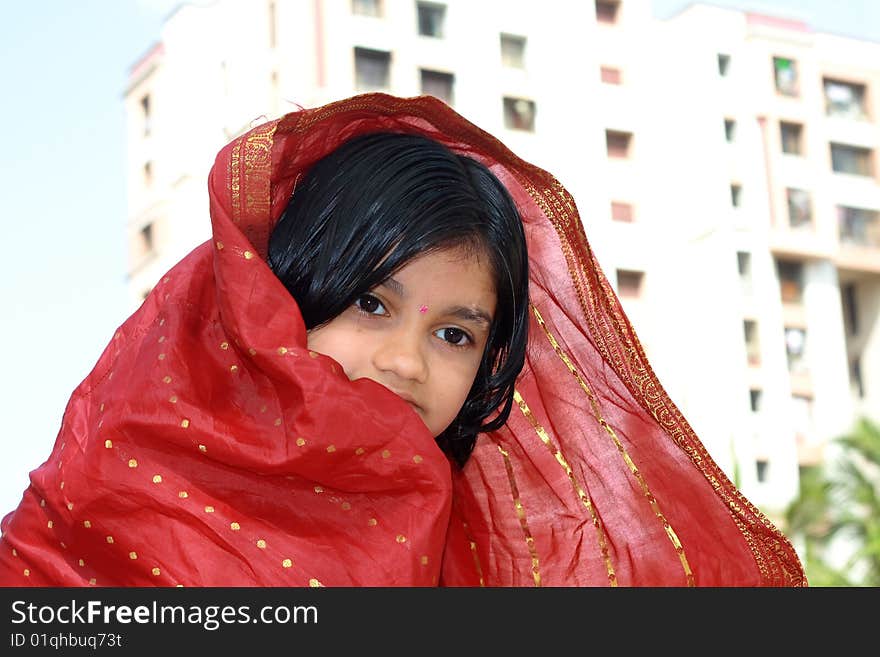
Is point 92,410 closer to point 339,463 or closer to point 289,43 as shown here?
point 339,463

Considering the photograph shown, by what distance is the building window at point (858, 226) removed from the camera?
664 inches

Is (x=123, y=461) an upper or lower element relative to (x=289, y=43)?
lower

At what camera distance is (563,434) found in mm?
1124

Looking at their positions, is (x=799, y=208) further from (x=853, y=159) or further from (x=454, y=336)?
(x=454, y=336)

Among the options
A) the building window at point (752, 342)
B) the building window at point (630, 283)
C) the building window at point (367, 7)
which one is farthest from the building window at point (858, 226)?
the building window at point (367, 7)

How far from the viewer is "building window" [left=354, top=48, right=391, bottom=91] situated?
14.6 metres

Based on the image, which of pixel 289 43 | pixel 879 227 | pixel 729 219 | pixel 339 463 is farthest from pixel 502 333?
pixel 879 227

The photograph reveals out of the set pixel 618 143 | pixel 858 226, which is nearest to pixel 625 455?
pixel 618 143

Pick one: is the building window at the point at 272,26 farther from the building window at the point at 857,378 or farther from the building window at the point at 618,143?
the building window at the point at 857,378

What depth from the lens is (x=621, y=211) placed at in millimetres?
16234

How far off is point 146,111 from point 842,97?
28.0 feet

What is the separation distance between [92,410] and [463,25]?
48.0ft
